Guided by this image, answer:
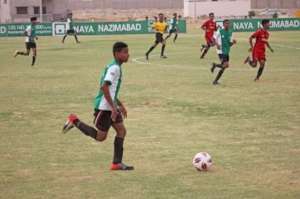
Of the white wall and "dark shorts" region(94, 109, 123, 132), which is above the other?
the white wall

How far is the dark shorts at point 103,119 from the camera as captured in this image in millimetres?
9656

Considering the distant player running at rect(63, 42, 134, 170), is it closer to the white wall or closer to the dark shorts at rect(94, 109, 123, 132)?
the dark shorts at rect(94, 109, 123, 132)

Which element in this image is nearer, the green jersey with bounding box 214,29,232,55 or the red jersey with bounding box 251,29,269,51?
the green jersey with bounding box 214,29,232,55

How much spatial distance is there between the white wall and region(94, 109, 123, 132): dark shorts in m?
89.2

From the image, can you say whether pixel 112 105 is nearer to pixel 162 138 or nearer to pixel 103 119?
pixel 103 119

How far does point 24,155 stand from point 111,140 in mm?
1837

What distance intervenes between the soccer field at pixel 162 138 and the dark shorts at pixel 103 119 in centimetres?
61

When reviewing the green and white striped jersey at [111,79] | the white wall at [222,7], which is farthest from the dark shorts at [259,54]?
the white wall at [222,7]

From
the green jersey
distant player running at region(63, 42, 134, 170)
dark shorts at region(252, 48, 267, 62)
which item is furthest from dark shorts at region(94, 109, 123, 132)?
dark shorts at region(252, 48, 267, 62)

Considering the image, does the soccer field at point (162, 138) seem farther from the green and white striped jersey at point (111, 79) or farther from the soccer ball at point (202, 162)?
the green and white striped jersey at point (111, 79)

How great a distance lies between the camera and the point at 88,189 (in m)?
8.62

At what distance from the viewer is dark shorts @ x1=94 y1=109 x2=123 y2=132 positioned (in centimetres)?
966

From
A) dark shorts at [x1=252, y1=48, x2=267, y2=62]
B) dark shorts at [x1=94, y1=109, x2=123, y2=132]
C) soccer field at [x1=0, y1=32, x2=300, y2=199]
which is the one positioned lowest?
soccer field at [x1=0, y1=32, x2=300, y2=199]

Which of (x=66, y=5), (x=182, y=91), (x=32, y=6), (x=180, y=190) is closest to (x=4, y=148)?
(x=180, y=190)
